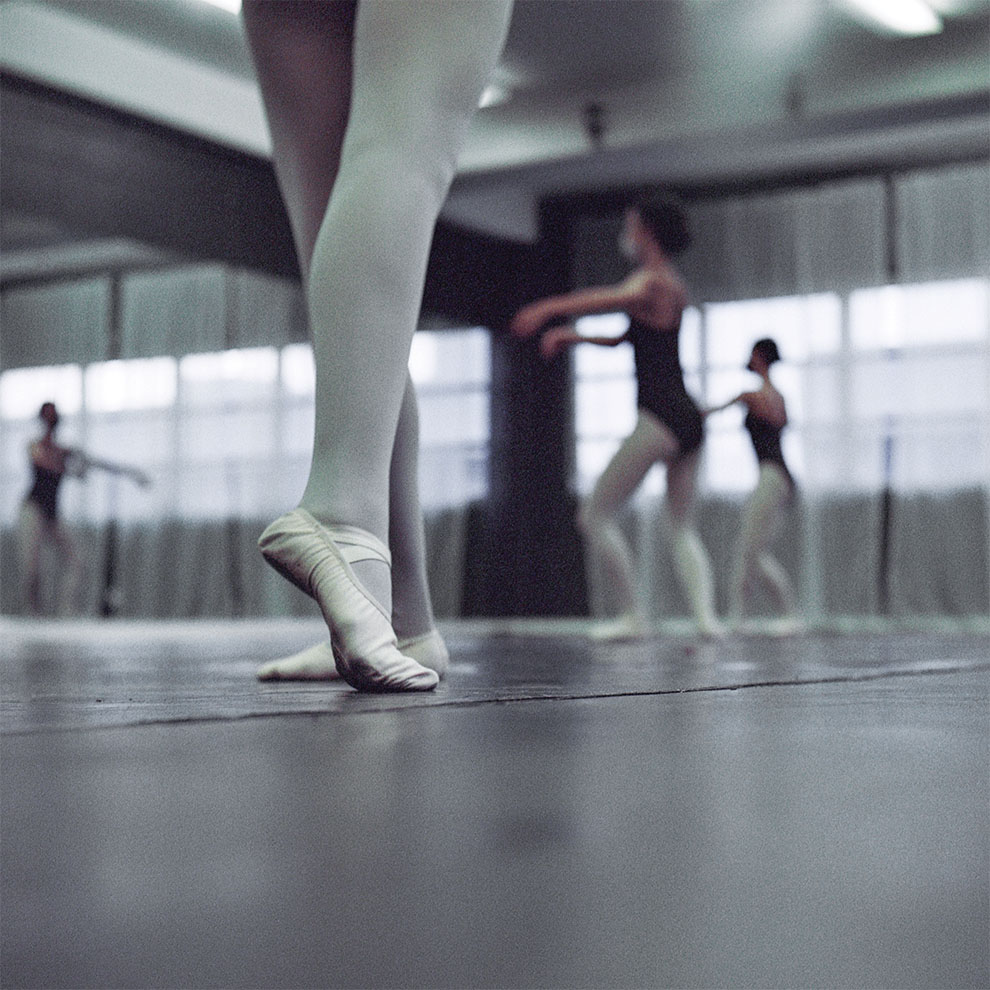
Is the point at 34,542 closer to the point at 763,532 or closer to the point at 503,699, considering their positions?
the point at 763,532

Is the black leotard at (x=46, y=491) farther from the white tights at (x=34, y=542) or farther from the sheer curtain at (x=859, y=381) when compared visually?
the sheer curtain at (x=859, y=381)

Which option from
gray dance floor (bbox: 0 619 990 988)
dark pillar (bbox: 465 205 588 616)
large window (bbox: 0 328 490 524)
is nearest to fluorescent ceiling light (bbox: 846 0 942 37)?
dark pillar (bbox: 465 205 588 616)

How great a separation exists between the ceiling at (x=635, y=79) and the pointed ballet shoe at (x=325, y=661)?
5527mm

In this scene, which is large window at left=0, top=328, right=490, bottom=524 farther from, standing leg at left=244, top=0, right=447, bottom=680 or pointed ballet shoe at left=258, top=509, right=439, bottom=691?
pointed ballet shoe at left=258, top=509, right=439, bottom=691

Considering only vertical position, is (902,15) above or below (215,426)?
above

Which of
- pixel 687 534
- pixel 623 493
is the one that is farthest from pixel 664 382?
pixel 687 534

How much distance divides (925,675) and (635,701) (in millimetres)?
434

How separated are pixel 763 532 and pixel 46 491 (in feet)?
16.6

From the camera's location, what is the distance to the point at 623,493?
4.83 metres

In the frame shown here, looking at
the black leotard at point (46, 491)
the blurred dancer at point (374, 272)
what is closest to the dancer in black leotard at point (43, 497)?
the black leotard at point (46, 491)

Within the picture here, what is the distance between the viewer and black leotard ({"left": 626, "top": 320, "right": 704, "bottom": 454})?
4766 mm

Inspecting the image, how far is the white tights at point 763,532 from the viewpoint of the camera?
566 centimetres

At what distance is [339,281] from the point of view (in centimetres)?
102

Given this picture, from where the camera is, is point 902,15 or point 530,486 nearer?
point 902,15
